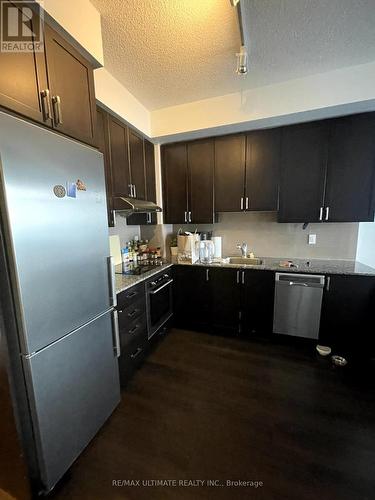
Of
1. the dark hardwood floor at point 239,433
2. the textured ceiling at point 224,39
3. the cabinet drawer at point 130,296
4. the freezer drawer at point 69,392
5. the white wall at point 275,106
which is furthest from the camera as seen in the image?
the white wall at point 275,106

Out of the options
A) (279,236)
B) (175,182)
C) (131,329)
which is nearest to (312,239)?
(279,236)

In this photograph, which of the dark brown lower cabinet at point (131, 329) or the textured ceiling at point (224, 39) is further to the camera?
the dark brown lower cabinet at point (131, 329)

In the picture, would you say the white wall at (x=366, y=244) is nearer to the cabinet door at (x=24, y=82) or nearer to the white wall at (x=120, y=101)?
the white wall at (x=120, y=101)

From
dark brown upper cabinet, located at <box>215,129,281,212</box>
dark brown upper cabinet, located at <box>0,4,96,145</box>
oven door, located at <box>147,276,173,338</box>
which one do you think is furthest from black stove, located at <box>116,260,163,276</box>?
dark brown upper cabinet, located at <box>0,4,96,145</box>

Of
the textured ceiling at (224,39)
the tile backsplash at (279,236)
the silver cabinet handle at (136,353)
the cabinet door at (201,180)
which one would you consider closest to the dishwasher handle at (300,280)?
the tile backsplash at (279,236)

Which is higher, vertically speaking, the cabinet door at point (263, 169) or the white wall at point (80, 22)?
the white wall at point (80, 22)

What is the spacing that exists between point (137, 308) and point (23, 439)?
3.85ft

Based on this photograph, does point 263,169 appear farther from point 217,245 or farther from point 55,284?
point 55,284

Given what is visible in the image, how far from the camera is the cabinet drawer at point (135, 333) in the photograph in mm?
1937

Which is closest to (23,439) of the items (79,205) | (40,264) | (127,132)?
(40,264)

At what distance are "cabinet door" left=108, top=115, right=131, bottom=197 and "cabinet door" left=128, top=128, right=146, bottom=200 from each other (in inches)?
3.9

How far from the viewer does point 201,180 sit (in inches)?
115

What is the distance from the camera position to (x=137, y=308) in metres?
2.15

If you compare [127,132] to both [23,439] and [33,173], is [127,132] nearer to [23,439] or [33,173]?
[33,173]
